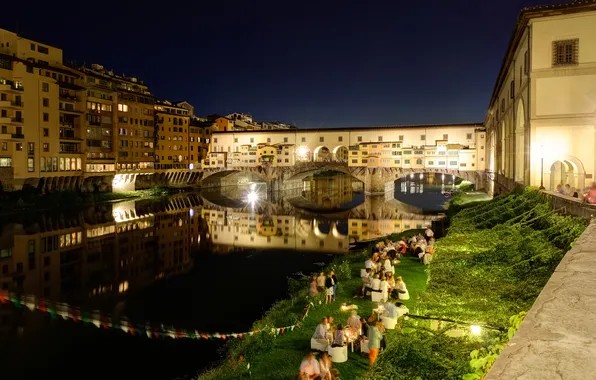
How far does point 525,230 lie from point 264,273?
13174 mm

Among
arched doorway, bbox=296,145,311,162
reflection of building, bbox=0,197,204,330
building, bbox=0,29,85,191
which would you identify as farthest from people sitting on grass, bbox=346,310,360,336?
arched doorway, bbox=296,145,311,162

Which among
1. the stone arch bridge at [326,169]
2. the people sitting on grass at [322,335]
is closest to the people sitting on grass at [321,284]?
the people sitting on grass at [322,335]

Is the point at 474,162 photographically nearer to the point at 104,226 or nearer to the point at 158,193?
the point at 158,193

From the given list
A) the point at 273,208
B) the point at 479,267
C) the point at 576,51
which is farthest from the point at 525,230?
the point at 273,208

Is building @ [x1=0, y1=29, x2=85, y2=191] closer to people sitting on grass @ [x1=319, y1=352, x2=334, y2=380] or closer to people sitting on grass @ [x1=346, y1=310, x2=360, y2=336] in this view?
people sitting on grass @ [x1=346, y1=310, x2=360, y2=336]

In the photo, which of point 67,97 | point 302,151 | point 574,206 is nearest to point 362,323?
point 574,206

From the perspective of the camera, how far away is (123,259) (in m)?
26.6

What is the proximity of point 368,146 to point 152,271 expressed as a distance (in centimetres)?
4762

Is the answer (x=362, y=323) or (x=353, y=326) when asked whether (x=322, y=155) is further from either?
(x=353, y=326)

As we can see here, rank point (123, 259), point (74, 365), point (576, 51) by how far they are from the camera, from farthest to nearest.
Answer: point (123, 259) → point (576, 51) → point (74, 365)

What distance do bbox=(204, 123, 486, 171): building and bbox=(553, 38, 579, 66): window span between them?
139 ft

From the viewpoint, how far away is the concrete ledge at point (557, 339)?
283 cm

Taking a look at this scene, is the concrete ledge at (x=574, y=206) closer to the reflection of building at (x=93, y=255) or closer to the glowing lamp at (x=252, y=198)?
the reflection of building at (x=93, y=255)

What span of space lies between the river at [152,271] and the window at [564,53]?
1569 cm
